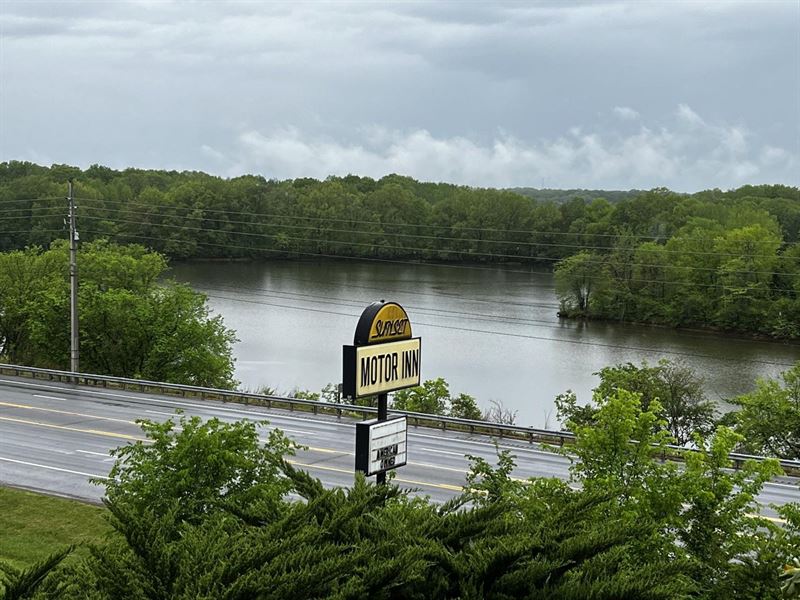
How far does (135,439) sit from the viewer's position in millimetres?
30016

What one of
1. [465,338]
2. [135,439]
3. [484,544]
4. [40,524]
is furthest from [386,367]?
[465,338]

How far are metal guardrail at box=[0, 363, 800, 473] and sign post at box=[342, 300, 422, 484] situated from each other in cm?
1568

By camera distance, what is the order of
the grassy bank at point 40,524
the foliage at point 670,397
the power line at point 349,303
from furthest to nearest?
the power line at point 349,303 < the foliage at point 670,397 < the grassy bank at point 40,524

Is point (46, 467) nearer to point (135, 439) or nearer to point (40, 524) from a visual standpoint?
point (135, 439)

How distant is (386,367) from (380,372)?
15 cm

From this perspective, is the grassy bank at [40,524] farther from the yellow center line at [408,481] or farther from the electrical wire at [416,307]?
the electrical wire at [416,307]

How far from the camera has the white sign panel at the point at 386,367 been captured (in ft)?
42.7

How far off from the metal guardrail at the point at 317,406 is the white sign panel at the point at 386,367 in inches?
607

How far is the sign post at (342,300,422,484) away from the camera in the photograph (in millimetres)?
12789

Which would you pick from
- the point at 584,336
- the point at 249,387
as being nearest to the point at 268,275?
the point at 584,336

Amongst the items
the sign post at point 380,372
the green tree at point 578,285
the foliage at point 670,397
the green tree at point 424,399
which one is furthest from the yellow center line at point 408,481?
the green tree at point 578,285

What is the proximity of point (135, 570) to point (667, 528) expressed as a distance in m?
6.71

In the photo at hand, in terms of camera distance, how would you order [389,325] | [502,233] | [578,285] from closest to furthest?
[389,325] < [578,285] < [502,233]

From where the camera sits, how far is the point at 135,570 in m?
8.34
